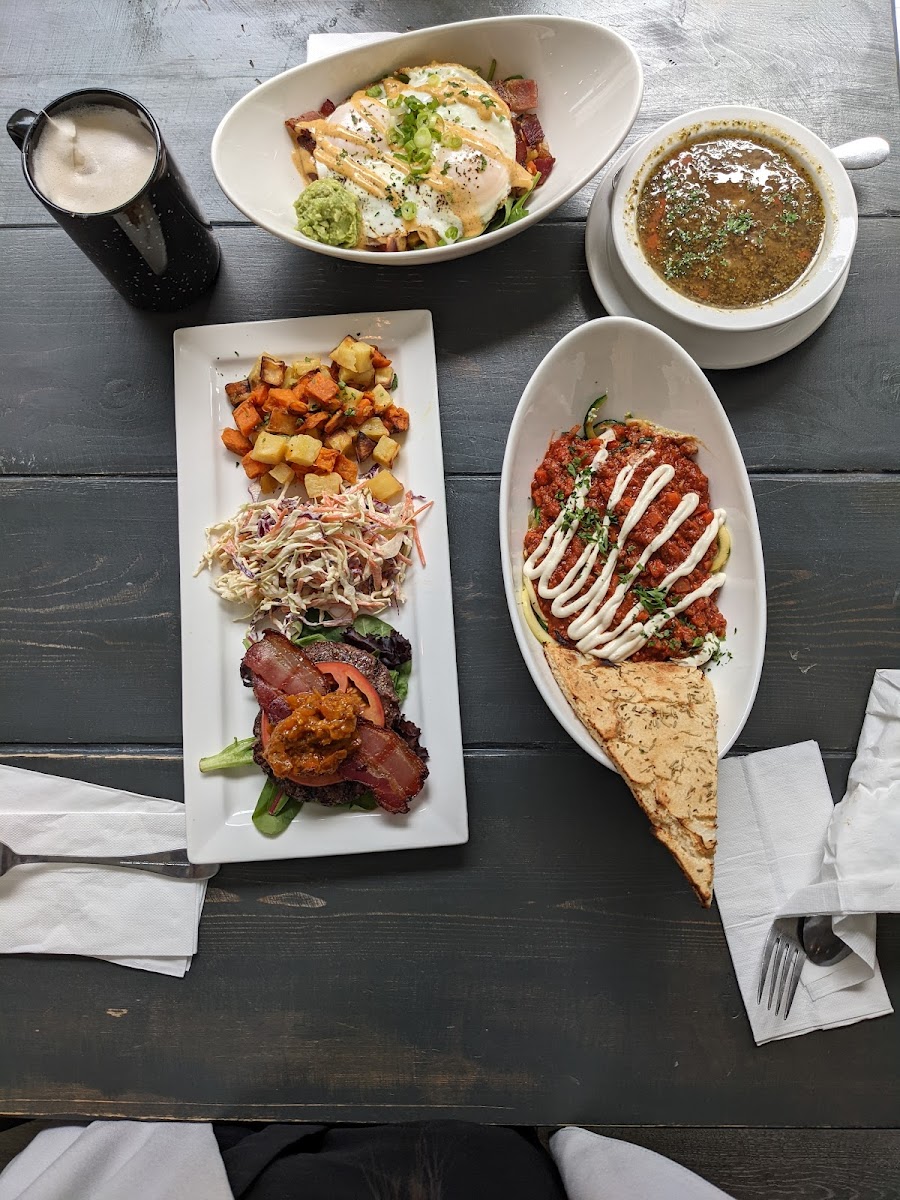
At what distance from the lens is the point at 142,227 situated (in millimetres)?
1848

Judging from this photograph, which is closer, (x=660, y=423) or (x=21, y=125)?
(x=21, y=125)

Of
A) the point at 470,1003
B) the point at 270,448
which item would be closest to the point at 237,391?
the point at 270,448

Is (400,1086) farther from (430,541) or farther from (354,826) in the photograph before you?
(430,541)

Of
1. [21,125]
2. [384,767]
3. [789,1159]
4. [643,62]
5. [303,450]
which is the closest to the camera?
[21,125]

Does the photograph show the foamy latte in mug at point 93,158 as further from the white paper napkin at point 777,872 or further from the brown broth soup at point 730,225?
the white paper napkin at point 777,872

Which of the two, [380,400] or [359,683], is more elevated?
[380,400]

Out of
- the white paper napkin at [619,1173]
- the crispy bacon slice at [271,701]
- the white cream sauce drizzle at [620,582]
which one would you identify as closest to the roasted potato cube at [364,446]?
the white cream sauce drizzle at [620,582]

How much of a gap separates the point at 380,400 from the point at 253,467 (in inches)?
Result: 14.1

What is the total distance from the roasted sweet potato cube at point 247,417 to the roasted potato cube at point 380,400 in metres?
0.29

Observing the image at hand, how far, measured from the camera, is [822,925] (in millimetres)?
2076

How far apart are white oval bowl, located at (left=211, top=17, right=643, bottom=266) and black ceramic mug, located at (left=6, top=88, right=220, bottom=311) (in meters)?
0.14

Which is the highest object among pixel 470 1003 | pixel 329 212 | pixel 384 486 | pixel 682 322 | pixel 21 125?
pixel 21 125

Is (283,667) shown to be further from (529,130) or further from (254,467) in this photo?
(529,130)

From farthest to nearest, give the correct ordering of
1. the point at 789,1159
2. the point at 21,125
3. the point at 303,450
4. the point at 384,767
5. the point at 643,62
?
the point at 643,62
the point at 789,1159
the point at 303,450
the point at 384,767
the point at 21,125
